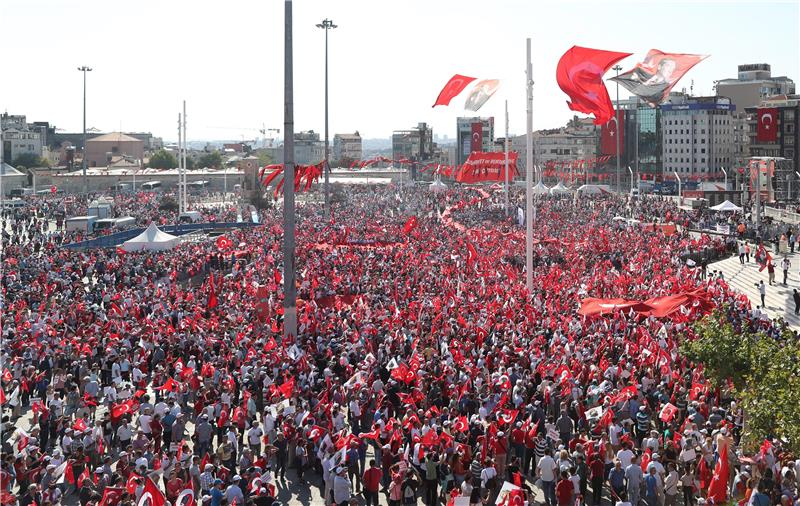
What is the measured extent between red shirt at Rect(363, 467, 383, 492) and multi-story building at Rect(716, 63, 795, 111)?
144 meters

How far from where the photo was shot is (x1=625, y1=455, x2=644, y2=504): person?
13055 millimetres

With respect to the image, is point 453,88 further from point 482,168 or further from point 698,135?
point 698,135

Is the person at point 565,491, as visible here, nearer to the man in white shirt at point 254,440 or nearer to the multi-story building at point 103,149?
the man in white shirt at point 254,440

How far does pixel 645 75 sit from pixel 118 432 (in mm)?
17663

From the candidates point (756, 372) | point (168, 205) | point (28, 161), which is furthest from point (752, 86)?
point (756, 372)

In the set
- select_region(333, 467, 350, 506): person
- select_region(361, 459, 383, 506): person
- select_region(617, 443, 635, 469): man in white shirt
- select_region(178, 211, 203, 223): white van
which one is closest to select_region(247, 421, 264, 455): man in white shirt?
select_region(361, 459, 383, 506): person

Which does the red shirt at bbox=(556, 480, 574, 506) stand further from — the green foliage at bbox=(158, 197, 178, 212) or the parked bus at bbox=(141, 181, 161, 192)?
the parked bus at bbox=(141, 181, 161, 192)

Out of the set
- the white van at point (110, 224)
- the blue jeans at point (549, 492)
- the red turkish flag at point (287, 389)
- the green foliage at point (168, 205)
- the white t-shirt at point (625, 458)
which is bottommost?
the blue jeans at point (549, 492)

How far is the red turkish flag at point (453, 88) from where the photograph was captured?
31906 mm

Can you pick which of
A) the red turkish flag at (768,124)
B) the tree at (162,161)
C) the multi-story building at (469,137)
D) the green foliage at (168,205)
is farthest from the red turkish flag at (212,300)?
the tree at (162,161)

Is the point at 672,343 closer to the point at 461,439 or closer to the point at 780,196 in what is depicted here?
the point at 461,439

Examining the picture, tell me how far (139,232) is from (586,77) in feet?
89.3

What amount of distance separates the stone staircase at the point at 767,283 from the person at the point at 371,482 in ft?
60.8

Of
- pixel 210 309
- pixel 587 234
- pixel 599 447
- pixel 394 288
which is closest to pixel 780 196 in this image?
pixel 587 234
